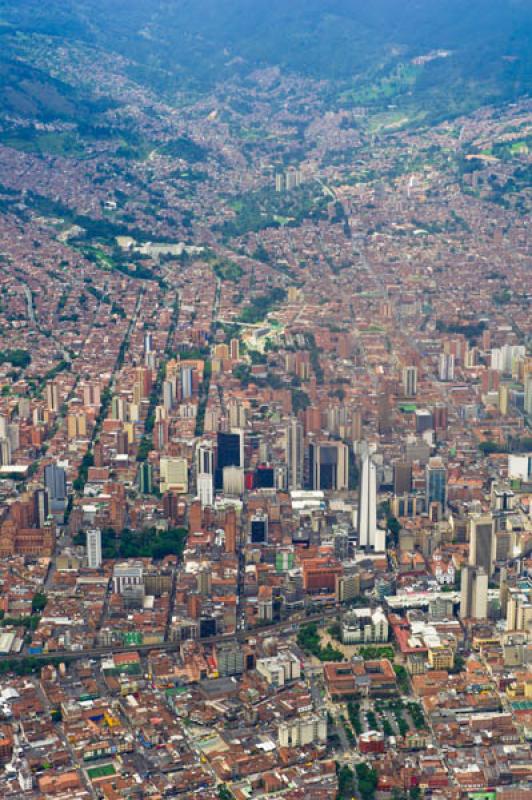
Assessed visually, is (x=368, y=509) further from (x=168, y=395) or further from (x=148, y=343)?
(x=148, y=343)

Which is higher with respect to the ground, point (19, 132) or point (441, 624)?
point (19, 132)

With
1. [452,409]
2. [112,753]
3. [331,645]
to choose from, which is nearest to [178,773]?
[112,753]

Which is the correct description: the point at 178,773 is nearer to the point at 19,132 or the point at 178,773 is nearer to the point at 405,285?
the point at 405,285

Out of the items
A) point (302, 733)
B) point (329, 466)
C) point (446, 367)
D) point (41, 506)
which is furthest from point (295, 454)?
point (302, 733)

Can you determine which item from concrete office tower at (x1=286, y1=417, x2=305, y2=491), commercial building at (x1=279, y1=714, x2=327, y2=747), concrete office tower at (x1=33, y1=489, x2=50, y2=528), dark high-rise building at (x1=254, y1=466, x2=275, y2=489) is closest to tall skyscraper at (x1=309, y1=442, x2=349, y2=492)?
concrete office tower at (x1=286, y1=417, x2=305, y2=491)

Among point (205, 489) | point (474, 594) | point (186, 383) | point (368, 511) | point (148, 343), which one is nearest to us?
point (474, 594)
